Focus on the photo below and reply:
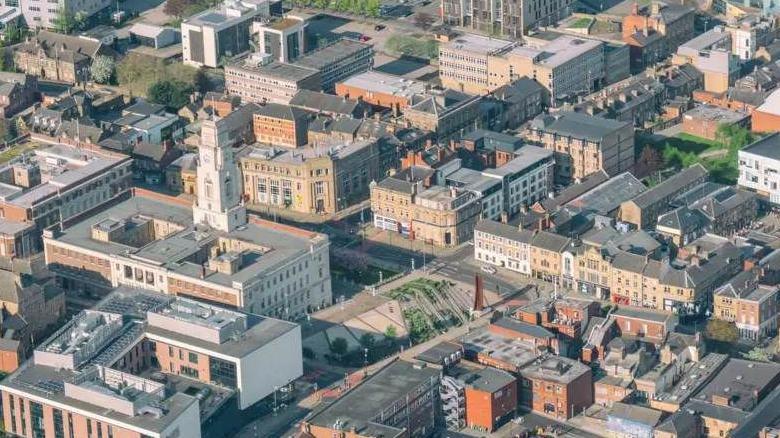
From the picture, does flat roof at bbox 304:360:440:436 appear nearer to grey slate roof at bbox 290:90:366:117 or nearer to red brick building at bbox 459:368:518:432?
red brick building at bbox 459:368:518:432

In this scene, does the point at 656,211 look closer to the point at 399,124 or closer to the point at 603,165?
the point at 603,165

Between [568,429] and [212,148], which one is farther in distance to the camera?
[212,148]

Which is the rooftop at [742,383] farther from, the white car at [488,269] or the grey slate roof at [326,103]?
the grey slate roof at [326,103]

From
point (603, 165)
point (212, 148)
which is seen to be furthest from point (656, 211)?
point (212, 148)

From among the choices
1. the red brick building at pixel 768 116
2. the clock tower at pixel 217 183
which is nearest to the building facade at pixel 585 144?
the red brick building at pixel 768 116

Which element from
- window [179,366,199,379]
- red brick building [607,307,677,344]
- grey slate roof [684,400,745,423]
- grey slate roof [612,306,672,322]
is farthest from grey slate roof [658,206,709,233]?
window [179,366,199,379]

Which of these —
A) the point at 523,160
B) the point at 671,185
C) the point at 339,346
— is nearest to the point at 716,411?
the point at 339,346

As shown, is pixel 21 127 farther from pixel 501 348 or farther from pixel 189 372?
pixel 501 348
